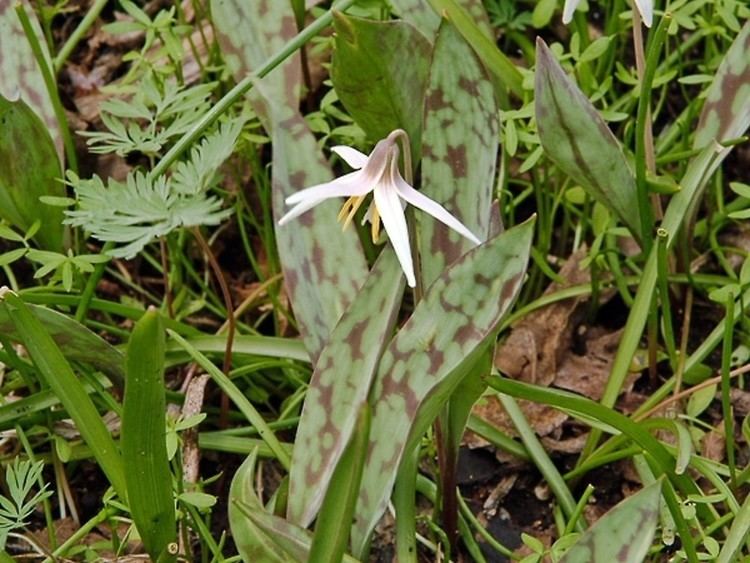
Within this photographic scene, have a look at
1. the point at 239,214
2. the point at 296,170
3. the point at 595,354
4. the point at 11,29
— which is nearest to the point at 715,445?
the point at 595,354

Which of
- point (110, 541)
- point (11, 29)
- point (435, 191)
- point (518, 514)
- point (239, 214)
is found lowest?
point (518, 514)

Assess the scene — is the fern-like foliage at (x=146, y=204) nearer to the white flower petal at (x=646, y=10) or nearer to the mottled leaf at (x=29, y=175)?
the mottled leaf at (x=29, y=175)

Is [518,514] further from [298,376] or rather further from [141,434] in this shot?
[141,434]

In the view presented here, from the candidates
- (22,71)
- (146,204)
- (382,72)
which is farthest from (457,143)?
(22,71)

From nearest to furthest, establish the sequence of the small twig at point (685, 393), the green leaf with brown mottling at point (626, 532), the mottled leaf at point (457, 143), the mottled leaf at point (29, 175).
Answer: the green leaf with brown mottling at point (626, 532), the mottled leaf at point (457, 143), the small twig at point (685, 393), the mottled leaf at point (29, 175)

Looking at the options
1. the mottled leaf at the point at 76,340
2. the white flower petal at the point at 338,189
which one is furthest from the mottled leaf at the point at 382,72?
the mottled leaf at the point at 76,340

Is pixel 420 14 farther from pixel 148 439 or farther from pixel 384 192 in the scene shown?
pixel 148 439

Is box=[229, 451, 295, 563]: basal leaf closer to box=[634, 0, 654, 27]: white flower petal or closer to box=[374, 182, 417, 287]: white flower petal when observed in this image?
box=[374, 182, 417, 287]: white flower petal

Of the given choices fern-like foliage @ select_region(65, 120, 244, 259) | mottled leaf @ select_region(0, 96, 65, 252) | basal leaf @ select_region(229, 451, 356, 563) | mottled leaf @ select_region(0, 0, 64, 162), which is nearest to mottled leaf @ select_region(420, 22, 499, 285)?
fern-like foliage @ select_region(65, 120, 244, 259)
